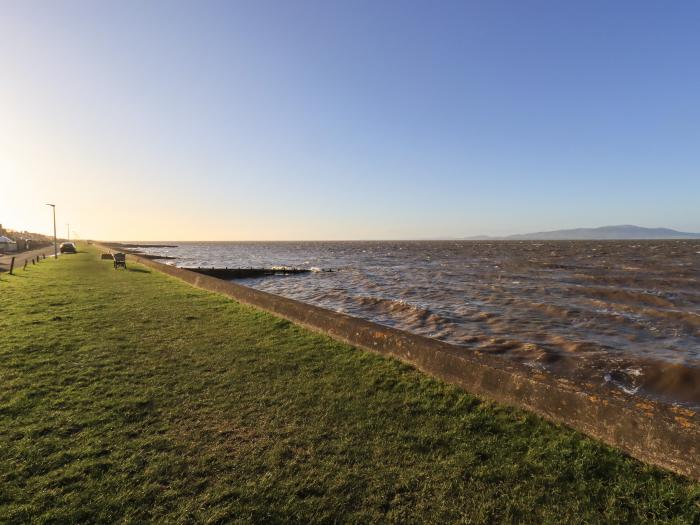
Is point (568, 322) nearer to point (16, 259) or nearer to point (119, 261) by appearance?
point (119, 261)

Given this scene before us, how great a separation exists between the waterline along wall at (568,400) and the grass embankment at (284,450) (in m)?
0.17

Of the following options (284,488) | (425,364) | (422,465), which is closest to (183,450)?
(284,488)

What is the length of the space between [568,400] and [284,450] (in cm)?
317

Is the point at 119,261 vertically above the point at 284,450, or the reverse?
the point at 119,261

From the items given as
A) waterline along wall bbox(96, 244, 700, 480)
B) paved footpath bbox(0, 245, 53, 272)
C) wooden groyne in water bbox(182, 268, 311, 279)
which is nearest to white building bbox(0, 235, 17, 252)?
paved footpath bbox(0, 245, 53, 272)

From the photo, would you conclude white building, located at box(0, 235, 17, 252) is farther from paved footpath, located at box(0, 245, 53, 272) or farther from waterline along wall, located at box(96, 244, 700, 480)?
waterline along wall, located at box(96, 244, 700, 480)

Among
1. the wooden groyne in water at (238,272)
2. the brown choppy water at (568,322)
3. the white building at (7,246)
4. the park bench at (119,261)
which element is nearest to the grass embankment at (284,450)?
the brown choppy water at (568,322)

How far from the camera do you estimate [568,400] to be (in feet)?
12.5

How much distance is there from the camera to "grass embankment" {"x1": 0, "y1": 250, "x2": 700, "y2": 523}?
2656mm

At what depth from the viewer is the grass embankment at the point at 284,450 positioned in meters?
2.66

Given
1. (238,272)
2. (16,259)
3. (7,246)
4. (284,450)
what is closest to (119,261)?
(238,272)

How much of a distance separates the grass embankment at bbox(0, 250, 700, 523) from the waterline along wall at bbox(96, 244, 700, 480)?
17 cm

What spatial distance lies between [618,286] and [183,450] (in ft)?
91.7

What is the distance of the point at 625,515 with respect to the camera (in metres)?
2.61
